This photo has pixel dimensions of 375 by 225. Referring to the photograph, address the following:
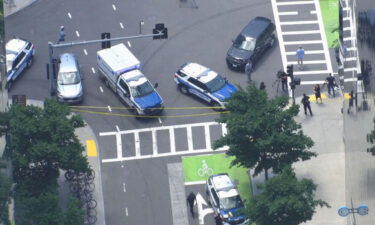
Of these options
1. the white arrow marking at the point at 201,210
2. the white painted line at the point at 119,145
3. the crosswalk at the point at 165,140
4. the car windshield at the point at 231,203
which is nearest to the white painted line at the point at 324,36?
the crosswalk at the point at 165,140

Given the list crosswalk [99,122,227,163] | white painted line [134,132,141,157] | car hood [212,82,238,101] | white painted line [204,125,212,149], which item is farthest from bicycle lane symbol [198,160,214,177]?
car hood [212,82,238,101]

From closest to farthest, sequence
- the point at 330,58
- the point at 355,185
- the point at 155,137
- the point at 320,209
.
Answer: the point at 355,185
the point at 320,209
the point at 155,137
the point at 330,58

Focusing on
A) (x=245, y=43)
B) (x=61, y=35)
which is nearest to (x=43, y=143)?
(x=61, y=35)

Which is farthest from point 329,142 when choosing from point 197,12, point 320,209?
point 197,12

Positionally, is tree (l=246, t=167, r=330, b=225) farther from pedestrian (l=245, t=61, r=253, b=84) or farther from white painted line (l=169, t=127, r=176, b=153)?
pedestrian (l=245, t=61, r=253, b=84)

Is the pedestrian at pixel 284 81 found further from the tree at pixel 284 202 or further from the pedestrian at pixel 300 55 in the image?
the tree at pixel 284 202

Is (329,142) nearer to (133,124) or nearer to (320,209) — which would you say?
(320,209)

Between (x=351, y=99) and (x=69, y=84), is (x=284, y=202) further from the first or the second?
(x=69, y=84)
